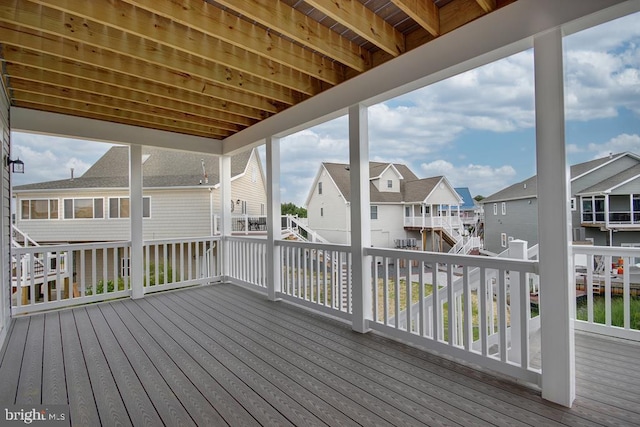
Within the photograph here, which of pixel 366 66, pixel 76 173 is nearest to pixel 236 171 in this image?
pixel 76 173

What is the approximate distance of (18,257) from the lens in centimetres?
421

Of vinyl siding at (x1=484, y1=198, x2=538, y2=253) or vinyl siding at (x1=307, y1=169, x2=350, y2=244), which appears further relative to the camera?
vinyl siding at (x1=307, y1=169, x2=350, y2=244)

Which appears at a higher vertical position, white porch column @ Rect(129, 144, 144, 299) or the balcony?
white porch column @ Rect(129, 144, 144, 299)

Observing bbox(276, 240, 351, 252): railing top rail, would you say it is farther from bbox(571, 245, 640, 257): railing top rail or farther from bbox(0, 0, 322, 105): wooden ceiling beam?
bbox(571, 245, 640, 257): railing top rail

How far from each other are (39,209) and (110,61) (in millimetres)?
3515

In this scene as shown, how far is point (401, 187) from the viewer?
137 inches

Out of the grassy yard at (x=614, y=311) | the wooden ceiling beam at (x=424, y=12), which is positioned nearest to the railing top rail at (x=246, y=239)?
the wooden ceiling beam at (x=424, y=12)

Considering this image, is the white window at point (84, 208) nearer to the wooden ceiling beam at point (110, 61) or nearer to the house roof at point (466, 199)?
the wooden ceiling beam at point (110, 61)

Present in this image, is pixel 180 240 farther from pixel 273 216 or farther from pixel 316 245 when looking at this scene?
pixel 316 245

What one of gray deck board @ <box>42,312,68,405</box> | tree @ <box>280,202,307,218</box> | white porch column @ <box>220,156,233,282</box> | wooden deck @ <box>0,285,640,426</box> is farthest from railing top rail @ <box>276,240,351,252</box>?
gray deck board @ <box>42,312,68,405</box>

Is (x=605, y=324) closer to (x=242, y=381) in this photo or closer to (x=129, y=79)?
(x=242, y=381)

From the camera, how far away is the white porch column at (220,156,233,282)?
6035 millimetres

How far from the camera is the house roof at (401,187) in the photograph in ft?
10.5

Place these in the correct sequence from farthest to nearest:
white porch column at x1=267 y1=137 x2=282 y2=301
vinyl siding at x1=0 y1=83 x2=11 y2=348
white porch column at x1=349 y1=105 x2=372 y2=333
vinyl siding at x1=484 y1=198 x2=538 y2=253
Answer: white porch column at x1=267 y1=137 x2=282 y2=301 < white porch column at x1=349 y1=105 x2=372 y2=333 < vinyl siding at x1=0 y1=83 x2=11 y2=348 < vinyl siding at x1=484 y1=198 x2=538 y2=253
